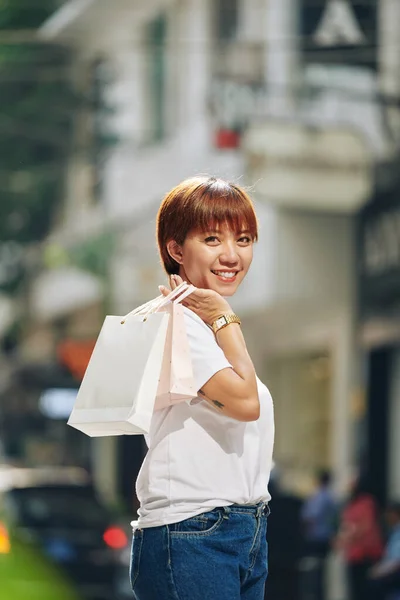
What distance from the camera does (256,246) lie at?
843 inches

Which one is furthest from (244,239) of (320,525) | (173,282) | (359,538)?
(320,525)

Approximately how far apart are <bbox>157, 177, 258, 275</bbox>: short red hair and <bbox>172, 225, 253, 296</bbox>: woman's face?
0.02m

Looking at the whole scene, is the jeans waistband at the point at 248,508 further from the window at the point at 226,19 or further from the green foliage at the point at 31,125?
the window at the point at 226,19

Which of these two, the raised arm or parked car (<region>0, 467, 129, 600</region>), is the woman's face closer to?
the raised arm

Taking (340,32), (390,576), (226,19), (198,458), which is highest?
(198,458)

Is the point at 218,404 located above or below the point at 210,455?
above

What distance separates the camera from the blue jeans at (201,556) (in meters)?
3.10

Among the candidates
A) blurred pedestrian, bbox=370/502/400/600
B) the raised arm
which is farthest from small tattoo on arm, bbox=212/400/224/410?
blurred pedestrian, bbox=370/502/400/600

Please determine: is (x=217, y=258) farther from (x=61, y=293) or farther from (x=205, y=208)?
(x=61, y=293)

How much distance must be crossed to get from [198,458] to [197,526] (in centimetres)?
14

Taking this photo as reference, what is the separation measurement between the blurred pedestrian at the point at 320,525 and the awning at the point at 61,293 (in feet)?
29.1

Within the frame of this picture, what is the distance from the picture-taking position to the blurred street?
15.1 m

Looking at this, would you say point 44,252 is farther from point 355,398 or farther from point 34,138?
point 355,398

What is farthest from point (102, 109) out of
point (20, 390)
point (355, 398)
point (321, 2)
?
point (321, 2)
